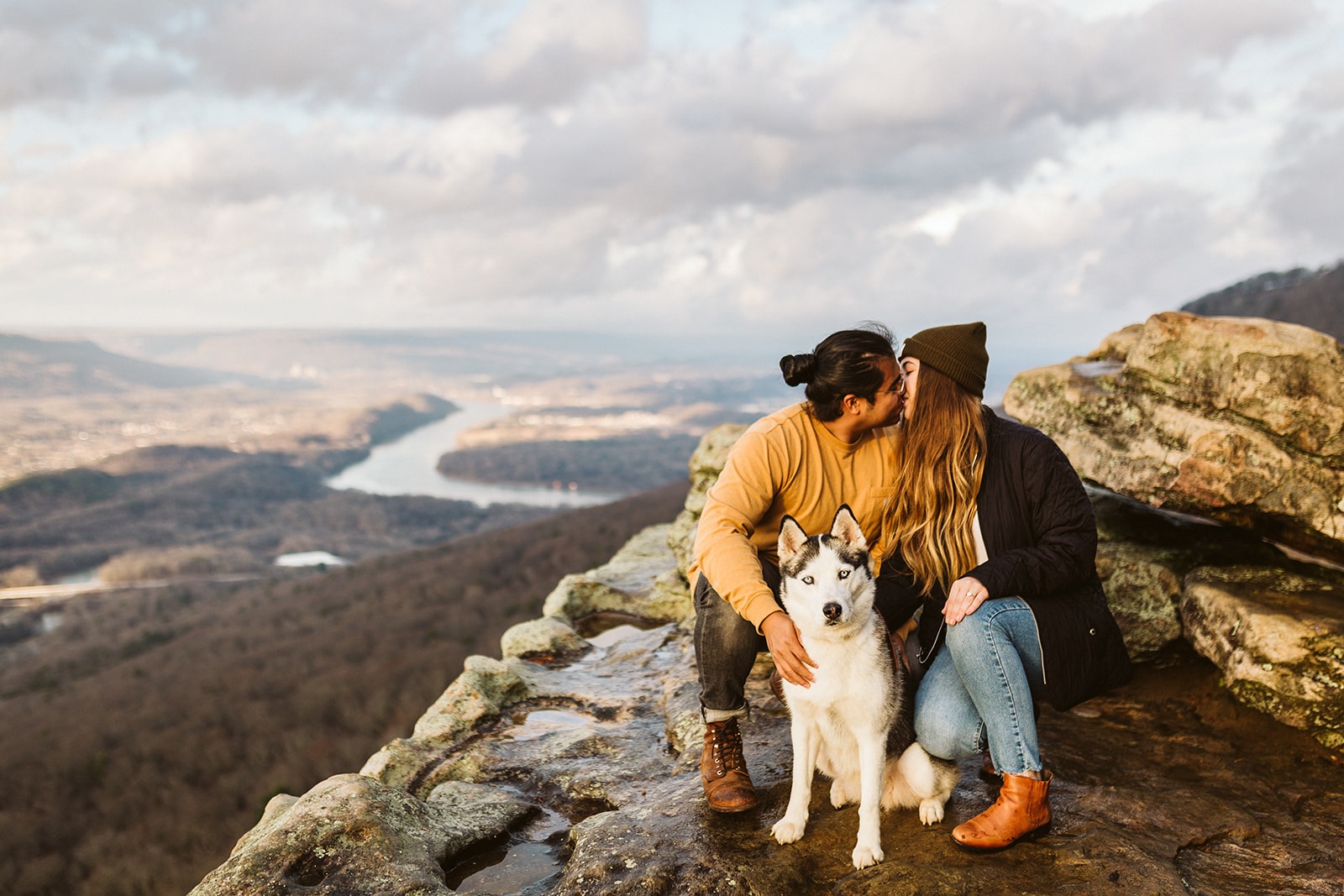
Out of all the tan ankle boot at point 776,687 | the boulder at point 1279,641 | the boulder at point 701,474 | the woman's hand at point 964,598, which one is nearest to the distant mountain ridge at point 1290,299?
the boulder at point 701,474

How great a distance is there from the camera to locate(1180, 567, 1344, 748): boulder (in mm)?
4766

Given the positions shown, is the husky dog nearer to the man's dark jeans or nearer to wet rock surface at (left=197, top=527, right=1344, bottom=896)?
wet rock surface at (left=197, top=527, right=1344, bottom=896)

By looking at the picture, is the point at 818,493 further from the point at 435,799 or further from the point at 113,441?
the point at 113,441

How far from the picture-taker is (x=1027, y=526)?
3848 mm

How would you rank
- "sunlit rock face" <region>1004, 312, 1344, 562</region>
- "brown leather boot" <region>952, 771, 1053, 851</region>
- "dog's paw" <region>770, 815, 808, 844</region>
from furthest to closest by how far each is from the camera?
"sunlit rock face" <region>1004, 312, 1344, 562</region> → "dog's paw" <region>770, 815, 808, 844</region> → "brown leather boot" <region>952, 771, 1053, 851</region>

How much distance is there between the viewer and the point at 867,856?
11.4ft

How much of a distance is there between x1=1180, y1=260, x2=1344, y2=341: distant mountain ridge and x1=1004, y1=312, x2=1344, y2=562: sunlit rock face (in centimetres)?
6930

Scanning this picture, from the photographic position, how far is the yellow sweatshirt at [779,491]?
388 centimetres

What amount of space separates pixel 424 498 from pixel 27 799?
80342 millimetres

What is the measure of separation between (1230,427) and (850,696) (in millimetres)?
4242

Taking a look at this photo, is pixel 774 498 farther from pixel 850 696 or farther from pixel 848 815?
pixel 848 815

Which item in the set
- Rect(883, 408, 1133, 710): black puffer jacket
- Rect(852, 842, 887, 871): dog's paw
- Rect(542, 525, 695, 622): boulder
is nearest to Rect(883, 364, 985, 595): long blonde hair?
Rect(883, 408, 1133, 710): black puffer jacket

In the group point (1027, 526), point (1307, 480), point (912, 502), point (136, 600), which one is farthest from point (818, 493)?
point (136, 600)

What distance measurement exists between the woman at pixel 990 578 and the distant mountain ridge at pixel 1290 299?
72.5 m
